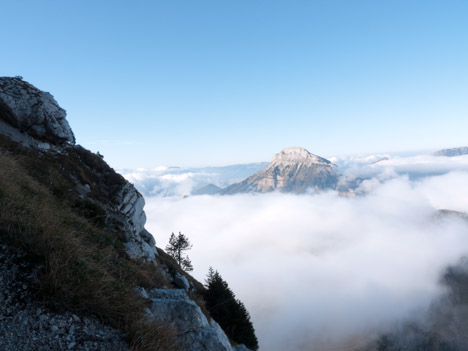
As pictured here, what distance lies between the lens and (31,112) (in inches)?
1101

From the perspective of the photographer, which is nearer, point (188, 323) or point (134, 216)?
point (188, 323)

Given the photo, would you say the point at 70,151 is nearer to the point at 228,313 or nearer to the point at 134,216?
the point at 134,216

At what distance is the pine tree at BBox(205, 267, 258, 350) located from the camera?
28141mm

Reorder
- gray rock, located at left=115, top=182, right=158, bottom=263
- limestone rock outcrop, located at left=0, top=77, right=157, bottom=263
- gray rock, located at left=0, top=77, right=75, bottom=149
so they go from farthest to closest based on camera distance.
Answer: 1. gray rock, located at left=0, top=77, right=75, bottom=149
2. gray rock, located at left=115, top=182, right=158, bottom=263
3. limestone rock outcrop, located at left=0, top=77, right=157, bottom=263

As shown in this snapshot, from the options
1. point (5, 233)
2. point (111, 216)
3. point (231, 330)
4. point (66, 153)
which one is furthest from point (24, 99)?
point (231, 330)

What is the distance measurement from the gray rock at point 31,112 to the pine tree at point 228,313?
25.8 m

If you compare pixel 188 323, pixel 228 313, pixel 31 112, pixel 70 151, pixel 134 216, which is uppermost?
pixel 31 112

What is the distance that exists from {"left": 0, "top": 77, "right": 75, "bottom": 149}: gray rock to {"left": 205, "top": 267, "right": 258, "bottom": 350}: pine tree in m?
25.8

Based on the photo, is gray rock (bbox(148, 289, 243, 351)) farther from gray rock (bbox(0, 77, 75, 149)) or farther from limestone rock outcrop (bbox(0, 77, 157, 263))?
gray rock (bbox(0, 77, 75, 149))

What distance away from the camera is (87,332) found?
4.56 m

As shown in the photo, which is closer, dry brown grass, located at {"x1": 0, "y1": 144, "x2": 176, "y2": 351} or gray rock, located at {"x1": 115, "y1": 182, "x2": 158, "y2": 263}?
dry brown grass, located at {"x1": 0, "y1": 144, "x2": 176, "y2": 351}

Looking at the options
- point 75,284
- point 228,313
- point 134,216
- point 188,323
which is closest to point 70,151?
point 134,216

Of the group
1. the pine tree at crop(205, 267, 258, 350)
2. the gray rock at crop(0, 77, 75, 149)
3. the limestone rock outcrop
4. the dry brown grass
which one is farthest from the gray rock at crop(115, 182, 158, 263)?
the dry brown grass

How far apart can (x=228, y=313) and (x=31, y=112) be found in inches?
1317
